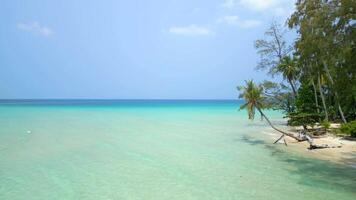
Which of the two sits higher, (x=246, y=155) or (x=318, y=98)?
(x=318, y=98)

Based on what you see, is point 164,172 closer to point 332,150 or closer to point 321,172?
point 321,172

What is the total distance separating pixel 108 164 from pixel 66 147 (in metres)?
7.00

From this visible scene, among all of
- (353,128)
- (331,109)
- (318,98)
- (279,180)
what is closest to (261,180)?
(279,180)

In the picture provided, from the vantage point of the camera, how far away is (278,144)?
85.3ft

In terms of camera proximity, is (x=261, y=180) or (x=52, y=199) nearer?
(x=52, y=199)

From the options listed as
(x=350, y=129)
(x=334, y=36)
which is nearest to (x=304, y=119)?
(x=350, y=129)

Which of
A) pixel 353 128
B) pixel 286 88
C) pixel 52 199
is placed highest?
pixel 286 88

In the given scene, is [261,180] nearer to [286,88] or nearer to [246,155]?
[246,155]

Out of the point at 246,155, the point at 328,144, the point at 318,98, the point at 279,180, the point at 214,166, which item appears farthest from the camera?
the point at 318,98

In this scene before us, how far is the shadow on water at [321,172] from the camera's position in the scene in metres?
13.9

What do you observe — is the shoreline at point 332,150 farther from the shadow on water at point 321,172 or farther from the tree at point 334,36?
the tree at point 334,36

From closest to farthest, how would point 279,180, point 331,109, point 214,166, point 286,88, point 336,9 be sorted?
point 336,9 → point 279,180 → point 214,166 → point 331,109 → point 286,88

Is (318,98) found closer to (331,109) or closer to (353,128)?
(331,109)

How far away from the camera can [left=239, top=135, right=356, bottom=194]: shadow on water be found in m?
13.9
